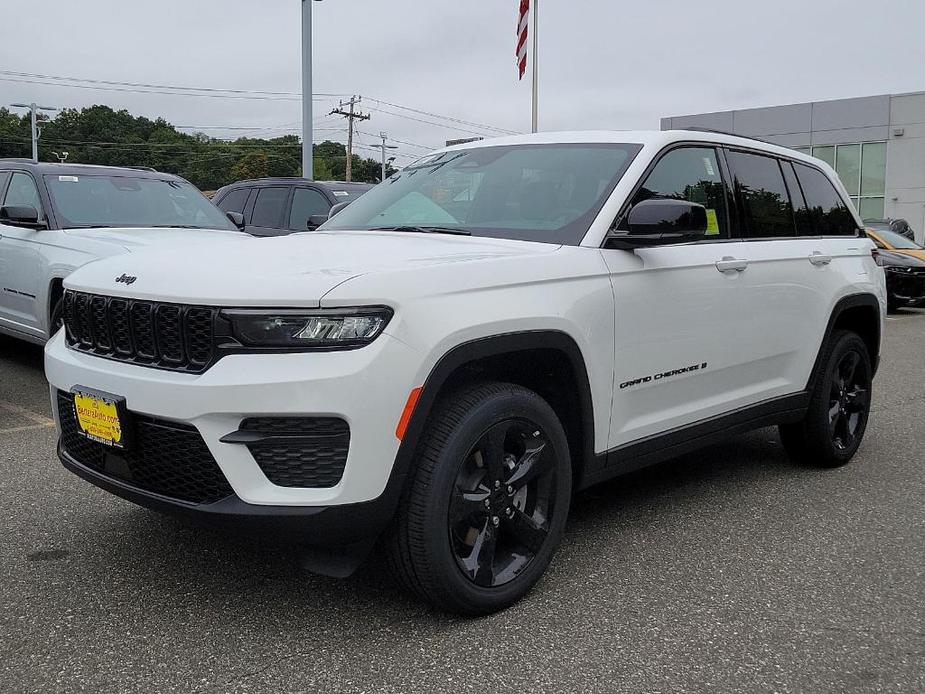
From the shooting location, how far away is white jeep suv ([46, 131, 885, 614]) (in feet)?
9.14

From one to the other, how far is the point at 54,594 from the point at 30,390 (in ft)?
14.0

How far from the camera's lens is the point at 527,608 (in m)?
3.30

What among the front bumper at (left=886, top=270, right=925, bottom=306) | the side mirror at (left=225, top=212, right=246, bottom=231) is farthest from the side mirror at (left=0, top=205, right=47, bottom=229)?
the front bumper at (left=886, top=270, right=925, bottom=306)

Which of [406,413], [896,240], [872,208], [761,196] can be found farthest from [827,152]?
[406,413]

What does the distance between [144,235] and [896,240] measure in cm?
1434

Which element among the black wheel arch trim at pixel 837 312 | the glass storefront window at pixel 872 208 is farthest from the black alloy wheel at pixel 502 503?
the glass storefront window at pixel 872 208

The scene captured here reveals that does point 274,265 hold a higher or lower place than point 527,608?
higher

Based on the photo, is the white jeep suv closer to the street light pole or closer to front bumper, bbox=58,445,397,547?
front bumper, bbox=58,445,397,547

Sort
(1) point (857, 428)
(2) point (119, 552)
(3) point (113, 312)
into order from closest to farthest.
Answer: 1. (3) point (113, 312)
2. (2) point (119, 552)
3. (1) point (857, 428)

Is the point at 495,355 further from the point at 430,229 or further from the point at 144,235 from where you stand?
the point at 144,235

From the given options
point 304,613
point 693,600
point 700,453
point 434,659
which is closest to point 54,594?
point 304,613

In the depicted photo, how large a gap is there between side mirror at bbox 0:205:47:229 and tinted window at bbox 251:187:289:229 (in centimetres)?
418

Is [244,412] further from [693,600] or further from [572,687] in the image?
[693,600]

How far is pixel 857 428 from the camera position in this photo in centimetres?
545
